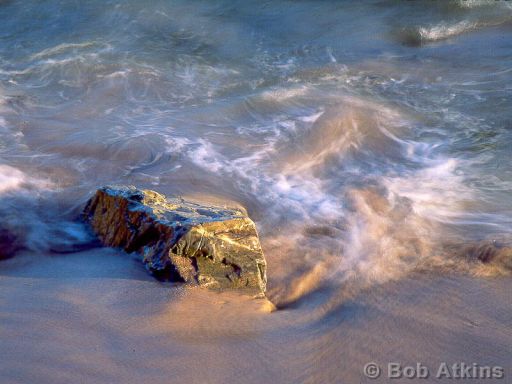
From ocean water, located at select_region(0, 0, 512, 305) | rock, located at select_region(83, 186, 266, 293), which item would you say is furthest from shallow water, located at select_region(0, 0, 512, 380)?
rock, located at select_region(83, 186, 266, 293)

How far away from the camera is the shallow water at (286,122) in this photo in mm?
3898

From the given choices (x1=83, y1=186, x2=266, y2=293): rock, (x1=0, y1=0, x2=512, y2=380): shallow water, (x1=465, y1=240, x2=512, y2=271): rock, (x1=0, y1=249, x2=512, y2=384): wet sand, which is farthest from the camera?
(x1=0, y1=0, x2=512, y2=380): shallow water

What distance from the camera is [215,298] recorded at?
3.04m

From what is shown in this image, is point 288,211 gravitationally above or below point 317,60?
below

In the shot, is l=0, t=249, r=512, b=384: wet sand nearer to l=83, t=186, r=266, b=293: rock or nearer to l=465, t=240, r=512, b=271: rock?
l=83, t=186, r=266, b=293: rock

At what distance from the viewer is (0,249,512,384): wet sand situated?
98.8 inches

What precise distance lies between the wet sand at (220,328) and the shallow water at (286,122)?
0.92 feet

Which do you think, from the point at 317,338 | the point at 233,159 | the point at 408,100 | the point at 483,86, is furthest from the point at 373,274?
the point at 483,86

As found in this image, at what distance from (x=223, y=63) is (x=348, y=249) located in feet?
14.7

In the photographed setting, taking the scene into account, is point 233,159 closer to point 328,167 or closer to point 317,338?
point 328,167

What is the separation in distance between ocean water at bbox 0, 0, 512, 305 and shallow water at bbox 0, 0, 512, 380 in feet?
0.06

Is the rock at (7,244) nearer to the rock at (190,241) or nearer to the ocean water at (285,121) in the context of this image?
the ocean water at (285,121)

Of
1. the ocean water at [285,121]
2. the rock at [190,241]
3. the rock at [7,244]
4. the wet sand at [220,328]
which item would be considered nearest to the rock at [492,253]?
the ocean water at [285,121]

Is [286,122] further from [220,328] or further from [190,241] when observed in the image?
[220,328]
